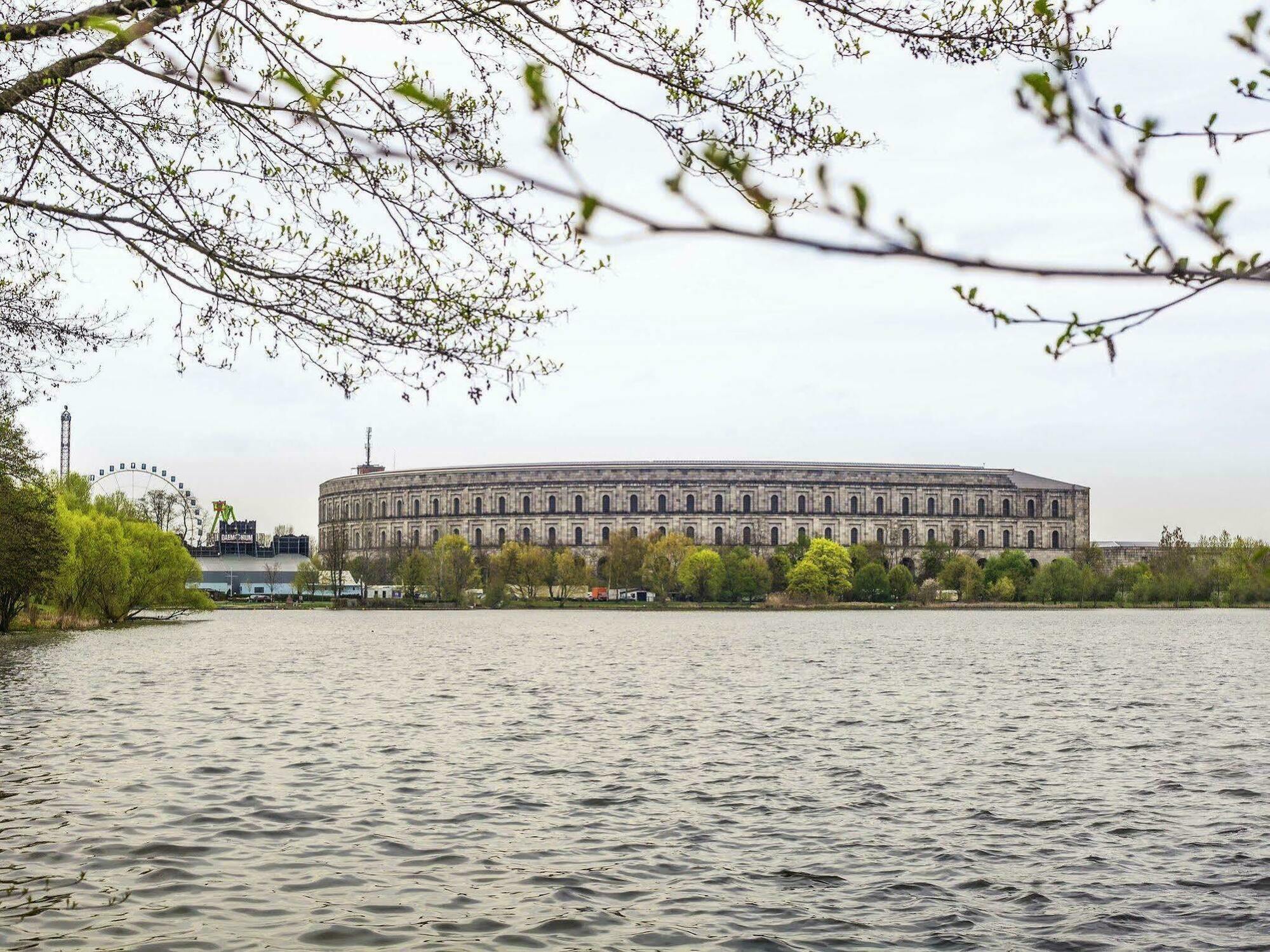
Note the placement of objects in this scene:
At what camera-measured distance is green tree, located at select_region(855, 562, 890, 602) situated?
401 feet

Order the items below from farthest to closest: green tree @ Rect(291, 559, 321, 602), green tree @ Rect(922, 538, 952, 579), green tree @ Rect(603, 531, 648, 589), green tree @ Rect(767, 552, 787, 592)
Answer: green tree @ Rect(922, 538, 952, 579)
green tree @ Rect(603, 531, 648, 589)
green tree @ Rect(291, 559, 321, 602)
green tree @ Rect(767, 552, 787, 592)

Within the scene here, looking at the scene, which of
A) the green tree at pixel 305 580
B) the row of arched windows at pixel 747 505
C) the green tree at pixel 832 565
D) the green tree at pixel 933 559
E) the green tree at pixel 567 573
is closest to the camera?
the green tree at pixel 832 565

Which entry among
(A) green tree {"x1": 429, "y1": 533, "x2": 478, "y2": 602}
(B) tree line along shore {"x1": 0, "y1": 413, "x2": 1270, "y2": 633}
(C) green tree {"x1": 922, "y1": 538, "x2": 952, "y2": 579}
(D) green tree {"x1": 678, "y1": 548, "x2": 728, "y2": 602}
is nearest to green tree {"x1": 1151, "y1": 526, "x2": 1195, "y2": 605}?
(B) tree line along shore {"x1": 0, "y1": 413, "x2": 1270, "y2": 633}

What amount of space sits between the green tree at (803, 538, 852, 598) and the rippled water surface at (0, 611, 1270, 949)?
84.9m

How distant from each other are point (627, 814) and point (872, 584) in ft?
360

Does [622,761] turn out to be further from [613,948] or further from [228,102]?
[228,102]

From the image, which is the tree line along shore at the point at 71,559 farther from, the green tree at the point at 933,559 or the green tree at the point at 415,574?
the green tree at the point at 933,559

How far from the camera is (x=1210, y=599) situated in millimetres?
127188

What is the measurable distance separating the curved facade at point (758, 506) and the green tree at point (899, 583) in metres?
26.5

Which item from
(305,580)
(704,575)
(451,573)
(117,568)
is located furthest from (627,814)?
(305,580)

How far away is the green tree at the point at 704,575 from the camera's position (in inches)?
4774

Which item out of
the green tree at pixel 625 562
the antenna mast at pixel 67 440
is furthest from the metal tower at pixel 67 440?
the green tree at pixel 625 562

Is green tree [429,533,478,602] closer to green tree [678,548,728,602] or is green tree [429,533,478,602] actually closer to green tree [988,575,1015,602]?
green tree [678,548,728,602]

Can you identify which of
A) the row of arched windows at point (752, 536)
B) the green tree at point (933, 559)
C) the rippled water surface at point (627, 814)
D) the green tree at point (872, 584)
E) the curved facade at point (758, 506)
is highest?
the curved facade at point (758, 506)
